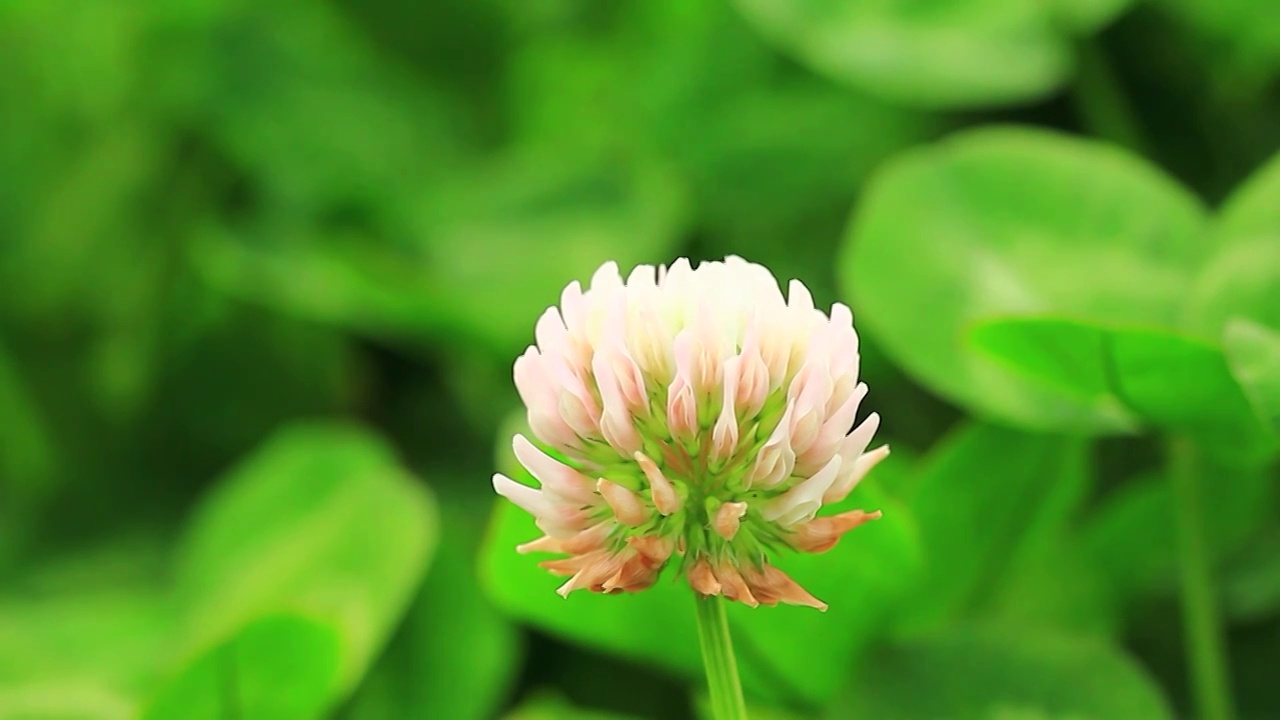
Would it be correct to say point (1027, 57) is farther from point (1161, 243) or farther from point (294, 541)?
point (294, 541)

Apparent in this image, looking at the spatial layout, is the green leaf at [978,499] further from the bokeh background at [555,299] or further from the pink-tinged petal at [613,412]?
the pink-tinged petal at [613,412]

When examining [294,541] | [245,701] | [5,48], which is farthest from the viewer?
[5,48]

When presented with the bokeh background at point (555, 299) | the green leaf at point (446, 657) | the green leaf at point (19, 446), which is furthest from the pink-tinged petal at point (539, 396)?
the green leaf at point (19, 446)

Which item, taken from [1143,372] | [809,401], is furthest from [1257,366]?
[809,401]

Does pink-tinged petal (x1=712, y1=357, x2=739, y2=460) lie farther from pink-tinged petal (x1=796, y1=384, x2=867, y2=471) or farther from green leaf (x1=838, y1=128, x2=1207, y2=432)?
green leaf (x1=838, y1=128, x2=1207, y2=432)

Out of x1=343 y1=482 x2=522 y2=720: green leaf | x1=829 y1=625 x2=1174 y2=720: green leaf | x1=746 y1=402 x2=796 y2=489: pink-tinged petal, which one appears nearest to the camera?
x1=746 y1=402 x2=796 y2=489: pink-tinged petal

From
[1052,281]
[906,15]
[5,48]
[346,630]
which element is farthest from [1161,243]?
[5,48]

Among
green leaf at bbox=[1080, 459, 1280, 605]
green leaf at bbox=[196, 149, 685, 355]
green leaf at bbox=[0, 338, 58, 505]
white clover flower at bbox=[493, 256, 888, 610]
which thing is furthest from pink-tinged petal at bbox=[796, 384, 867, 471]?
green leaf at bbox=[0, 338, 58, 505]

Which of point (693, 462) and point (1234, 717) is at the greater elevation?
point (693, 462)
